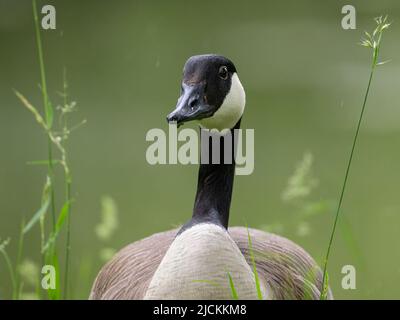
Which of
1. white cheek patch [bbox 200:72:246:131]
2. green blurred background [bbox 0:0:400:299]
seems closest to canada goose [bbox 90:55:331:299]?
white cheek patch [bbox 200:72:246:131]

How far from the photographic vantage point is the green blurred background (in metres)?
4.88

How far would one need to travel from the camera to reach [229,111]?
8.12 ft

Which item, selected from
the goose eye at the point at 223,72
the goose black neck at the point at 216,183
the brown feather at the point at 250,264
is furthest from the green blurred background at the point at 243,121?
the goose eye at the point at 223,72

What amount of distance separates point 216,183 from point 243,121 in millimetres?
3366

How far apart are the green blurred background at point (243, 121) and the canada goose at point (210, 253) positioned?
1269 mm

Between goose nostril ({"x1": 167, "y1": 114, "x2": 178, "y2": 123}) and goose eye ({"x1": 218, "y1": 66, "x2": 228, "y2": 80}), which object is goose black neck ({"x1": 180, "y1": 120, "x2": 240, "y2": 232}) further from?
goose nostril ({"x1": 167, "y1": 114, "x2": 178, "y2": 123})

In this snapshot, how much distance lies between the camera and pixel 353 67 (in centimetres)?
681

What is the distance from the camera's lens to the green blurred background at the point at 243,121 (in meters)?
4.88

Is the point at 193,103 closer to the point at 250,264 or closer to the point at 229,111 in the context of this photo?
the point at 229,111

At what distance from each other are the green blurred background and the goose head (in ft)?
5.56

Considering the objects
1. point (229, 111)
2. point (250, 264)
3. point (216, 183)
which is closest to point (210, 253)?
point (250, 264)
